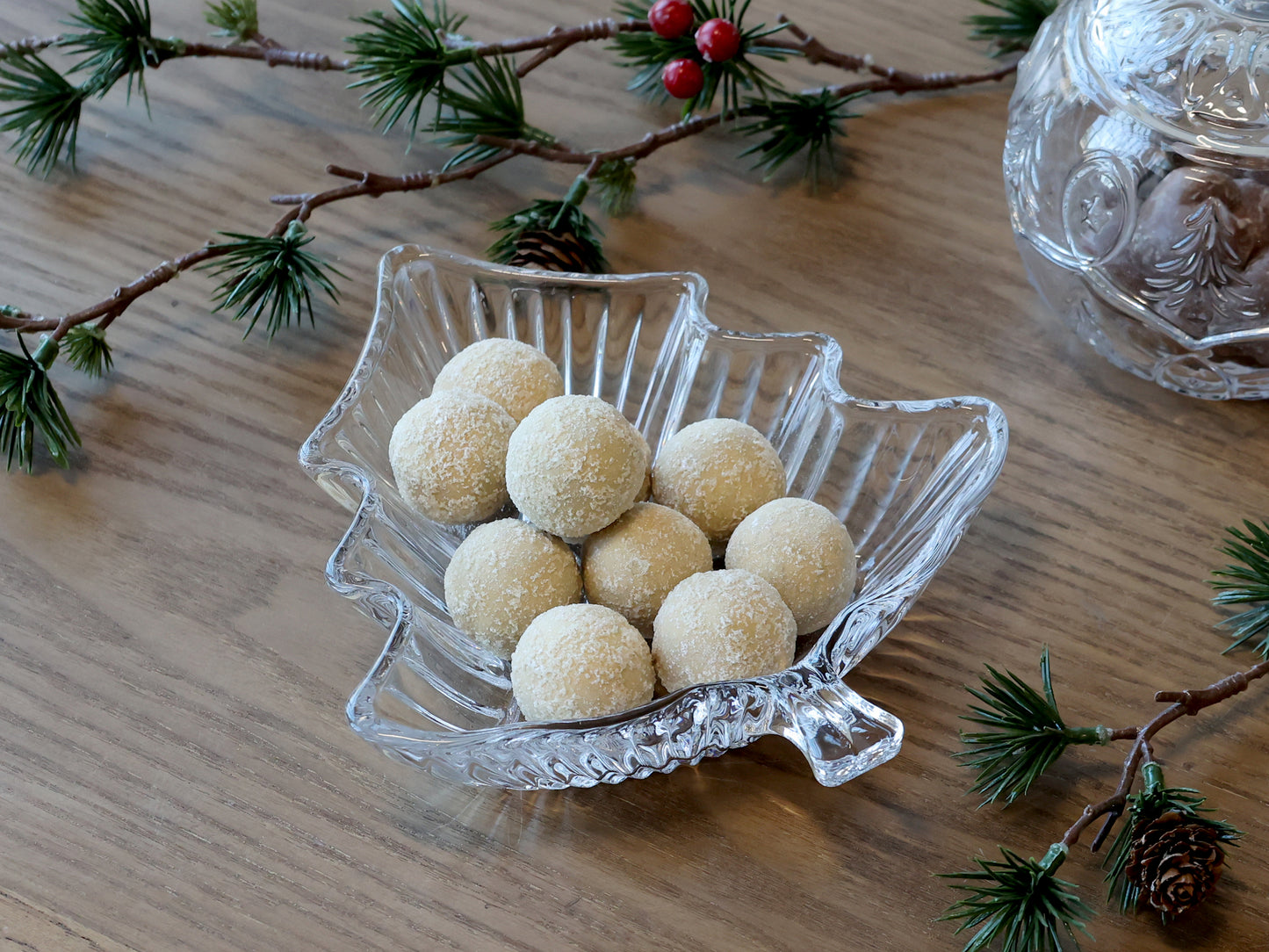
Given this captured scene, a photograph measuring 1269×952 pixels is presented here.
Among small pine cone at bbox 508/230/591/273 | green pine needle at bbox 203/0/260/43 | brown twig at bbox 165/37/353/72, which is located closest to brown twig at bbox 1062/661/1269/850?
small pine cone at bbox 508/230/591/273

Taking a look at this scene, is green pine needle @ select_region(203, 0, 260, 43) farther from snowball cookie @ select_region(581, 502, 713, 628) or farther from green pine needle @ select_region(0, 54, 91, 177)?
snowball cookie @ select_region(581, 502, 713, 628)

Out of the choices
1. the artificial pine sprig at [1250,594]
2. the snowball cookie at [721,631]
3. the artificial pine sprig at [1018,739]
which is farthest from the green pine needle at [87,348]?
the artificial pine sprig at [1250,594]

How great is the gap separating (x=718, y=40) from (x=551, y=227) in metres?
0.19

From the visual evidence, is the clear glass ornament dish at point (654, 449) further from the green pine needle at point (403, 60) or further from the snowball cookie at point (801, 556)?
the green pine needle at point (403, 60)

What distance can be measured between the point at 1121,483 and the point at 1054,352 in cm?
11

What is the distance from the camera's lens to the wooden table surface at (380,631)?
0.51 meters

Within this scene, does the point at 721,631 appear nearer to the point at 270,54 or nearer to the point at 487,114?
the point at 487,114

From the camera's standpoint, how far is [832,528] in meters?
0.54

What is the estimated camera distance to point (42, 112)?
2.66ft

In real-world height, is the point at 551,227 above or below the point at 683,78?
below

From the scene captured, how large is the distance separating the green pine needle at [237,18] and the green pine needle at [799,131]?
1.27ft

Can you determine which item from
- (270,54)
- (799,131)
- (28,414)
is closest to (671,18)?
(799,131)

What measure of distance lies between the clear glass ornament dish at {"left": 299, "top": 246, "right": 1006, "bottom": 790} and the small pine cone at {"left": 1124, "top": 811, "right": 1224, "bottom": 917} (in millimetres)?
132

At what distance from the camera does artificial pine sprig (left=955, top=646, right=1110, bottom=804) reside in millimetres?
528
